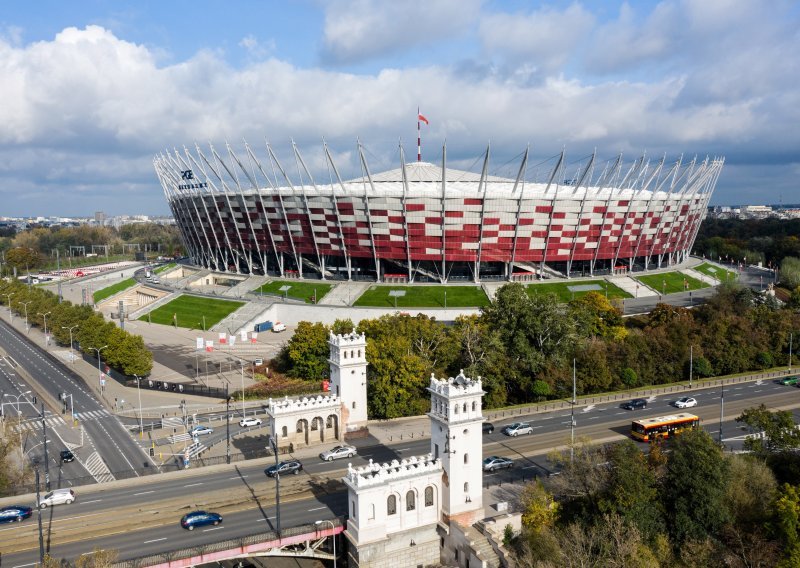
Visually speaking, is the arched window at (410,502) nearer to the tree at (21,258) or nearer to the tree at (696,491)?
the tree at (696,491)

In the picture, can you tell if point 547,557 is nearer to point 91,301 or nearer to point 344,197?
point 344,197

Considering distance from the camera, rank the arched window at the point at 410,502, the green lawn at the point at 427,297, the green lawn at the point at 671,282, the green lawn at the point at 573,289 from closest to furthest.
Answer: the arched window at the point at 410,502
the green lawn at the point at 427,297
the green lawn at the point at 573,289
the green lawn at the point at 671,282

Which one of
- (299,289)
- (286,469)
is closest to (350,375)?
(286,469)

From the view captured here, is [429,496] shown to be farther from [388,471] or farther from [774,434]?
[774,434]

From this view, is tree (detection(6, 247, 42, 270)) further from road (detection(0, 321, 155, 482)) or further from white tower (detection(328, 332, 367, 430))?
white tower (detection(328, 332, 367, 430))

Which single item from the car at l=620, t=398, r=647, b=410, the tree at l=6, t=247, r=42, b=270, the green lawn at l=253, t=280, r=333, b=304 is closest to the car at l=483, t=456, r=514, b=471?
the car at l=620, t=398, r=647, b=410

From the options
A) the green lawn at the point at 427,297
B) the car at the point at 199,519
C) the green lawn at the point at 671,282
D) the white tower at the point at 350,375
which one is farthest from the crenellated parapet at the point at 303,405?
the green lawn at the point at 671,282
